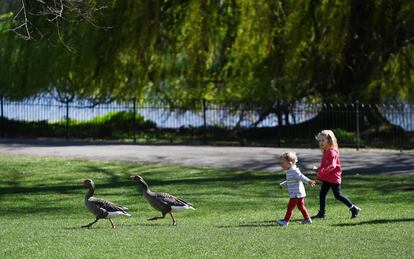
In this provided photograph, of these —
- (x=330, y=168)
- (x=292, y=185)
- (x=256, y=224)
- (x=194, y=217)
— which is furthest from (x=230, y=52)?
(x=292, y=185)

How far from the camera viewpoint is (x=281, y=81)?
→ 28.6 metres

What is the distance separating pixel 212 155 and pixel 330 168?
11.8 metres

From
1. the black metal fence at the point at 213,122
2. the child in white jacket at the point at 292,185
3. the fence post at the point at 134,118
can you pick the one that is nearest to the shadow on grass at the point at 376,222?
the child in white jacket at the point at 292,185

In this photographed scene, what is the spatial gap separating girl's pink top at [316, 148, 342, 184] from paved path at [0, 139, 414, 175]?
7.41 m

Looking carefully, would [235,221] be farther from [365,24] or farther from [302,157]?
[365,24]

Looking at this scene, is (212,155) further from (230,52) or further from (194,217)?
(194,217)

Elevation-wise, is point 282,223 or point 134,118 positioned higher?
point 134,118

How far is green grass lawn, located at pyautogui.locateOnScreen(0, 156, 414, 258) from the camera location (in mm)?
10438

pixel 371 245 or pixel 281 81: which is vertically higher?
pixel 281 81

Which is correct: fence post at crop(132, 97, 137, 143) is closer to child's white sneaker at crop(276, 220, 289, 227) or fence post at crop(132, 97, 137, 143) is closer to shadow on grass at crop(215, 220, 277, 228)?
shadow on grass at crop(215, 220, 277, 228)

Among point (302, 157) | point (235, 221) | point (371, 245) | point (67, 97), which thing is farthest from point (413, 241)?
point (67, 97)

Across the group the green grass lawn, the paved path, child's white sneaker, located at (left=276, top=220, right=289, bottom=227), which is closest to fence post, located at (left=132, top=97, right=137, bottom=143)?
the paved path

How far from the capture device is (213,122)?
1187 inches

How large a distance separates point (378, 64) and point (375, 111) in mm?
1740
